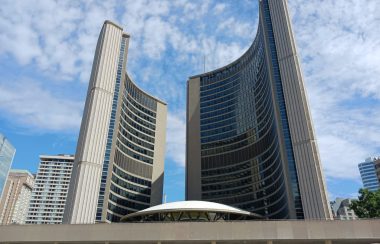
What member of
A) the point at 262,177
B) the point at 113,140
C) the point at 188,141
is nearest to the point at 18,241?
the point at 113,140

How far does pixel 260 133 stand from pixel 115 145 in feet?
159

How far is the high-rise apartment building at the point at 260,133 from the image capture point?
73812mm

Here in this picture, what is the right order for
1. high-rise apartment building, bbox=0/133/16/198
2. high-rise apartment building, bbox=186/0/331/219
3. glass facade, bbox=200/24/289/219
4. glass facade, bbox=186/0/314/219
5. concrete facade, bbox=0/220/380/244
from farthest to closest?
high-rise apartment building, bbox=0/133/16/198, glass facade, bbox=200/24/289/219, glass facade, bbox=186/0/314/219, high-rise apartment building, bbox=186/0/331/219, concrete facade, bbox=0/220/380/244

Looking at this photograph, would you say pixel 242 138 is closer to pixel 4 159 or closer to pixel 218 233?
pixel 218 233

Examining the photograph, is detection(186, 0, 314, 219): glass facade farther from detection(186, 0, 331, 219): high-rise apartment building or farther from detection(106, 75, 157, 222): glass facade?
detection(106, 75, 157, 222): glass facade

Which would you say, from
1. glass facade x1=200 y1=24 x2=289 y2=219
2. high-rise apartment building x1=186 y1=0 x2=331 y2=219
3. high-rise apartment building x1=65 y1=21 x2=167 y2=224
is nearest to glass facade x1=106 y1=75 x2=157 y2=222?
high-rise apartment building x1=65 y1=21 x2=167 y2=224

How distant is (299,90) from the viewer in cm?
8050

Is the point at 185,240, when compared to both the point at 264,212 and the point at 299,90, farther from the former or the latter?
the point at 264,212

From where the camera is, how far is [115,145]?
333ft

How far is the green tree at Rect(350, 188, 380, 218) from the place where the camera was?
209ft

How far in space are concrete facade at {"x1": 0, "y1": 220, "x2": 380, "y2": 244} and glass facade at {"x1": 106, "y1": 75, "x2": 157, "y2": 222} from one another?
54.0m

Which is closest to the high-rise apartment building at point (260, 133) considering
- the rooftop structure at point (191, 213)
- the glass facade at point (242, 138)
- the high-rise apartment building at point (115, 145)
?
the glass facade at point (242, 138)

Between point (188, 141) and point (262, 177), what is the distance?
39.8 metres

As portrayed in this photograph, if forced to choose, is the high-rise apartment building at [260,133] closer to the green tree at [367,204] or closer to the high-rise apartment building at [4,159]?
the green tree at [367,204]
